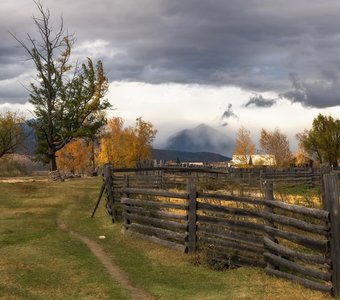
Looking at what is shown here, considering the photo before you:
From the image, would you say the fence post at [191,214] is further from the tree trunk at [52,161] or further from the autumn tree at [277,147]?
the autumn tree at [277,147]

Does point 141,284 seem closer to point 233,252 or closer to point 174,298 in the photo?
point 174,298


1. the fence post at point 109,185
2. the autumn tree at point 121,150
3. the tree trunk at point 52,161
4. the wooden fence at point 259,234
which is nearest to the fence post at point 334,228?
the wooden fence at point 259,234

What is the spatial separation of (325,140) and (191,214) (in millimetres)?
71434

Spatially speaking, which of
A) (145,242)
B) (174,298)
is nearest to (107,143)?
(145,242)

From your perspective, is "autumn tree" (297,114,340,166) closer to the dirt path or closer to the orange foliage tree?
the orange foliage tree

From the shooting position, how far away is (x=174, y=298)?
948cm

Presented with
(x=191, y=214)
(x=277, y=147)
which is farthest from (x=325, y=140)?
(x=191, y=214)

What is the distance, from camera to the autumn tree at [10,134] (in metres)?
74.1

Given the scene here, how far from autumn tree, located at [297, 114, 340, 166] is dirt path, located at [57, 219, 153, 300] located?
68.9m

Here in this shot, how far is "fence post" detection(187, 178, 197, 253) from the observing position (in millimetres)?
13141

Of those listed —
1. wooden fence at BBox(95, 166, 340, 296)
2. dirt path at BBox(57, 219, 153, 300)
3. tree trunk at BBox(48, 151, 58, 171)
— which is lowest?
dirt path at BBox(57, 219, 153, 300)

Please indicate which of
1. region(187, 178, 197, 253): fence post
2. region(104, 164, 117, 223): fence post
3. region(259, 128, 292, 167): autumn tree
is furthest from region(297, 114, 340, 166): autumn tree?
region(187, 178, 197, 253): fence post

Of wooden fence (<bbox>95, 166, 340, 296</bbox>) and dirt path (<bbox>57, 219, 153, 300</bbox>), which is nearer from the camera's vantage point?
wooden fence (<bbox>95, 166, 340, 296</bbox>)

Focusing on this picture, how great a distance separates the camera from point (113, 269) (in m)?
12.0
